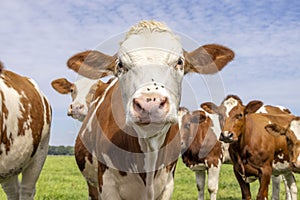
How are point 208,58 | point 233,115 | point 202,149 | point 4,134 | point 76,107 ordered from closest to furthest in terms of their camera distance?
point 208,58 < point 4,134 < point 76,107 < point 233,115 < point 202,149

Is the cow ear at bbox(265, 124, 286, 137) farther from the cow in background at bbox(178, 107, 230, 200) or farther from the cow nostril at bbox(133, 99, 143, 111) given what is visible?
the cow nostril at bbox(133, 99, 143, 111)

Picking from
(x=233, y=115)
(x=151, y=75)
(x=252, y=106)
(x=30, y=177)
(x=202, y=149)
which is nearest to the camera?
(x=151, y=75)

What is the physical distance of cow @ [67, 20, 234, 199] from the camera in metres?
3.32

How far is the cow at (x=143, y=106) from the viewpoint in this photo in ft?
10.9

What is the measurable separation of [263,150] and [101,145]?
20.3ft

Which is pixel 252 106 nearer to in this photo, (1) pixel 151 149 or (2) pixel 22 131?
(2) pixel 22 131

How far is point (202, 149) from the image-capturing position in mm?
11164

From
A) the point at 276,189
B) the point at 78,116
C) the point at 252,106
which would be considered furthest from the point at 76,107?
the point at 276,189

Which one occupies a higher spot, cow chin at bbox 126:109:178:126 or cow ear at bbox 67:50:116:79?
cow ear at bbox 67:50:116:79

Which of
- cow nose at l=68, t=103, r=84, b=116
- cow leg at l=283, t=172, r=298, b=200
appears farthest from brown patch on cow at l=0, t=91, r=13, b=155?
cow leg at l=283, t=172, r=298, b=200

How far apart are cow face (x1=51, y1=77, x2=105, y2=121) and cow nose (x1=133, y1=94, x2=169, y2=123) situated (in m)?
5.47

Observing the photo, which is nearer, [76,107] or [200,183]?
[76,107]

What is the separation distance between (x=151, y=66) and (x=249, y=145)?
21.6ft

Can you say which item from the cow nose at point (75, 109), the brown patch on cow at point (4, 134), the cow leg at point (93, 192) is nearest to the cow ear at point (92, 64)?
the brown patch on cow at point (4, 134)
